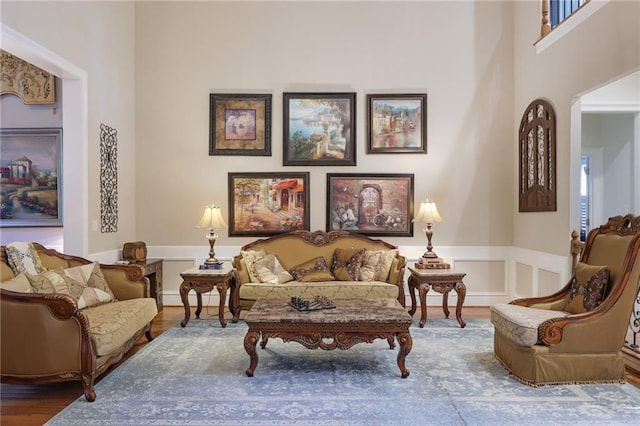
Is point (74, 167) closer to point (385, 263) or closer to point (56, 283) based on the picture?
point (56, 283)

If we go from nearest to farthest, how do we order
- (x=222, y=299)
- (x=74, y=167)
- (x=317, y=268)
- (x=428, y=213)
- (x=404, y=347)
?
(x=404, y=347) → (x=74, y=167) → (x=222, y=299) → (x=317, y=268) → (x=428, y=213)

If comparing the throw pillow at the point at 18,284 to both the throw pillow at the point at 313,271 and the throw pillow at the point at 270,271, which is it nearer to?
the throw pillow at the point at 270,271

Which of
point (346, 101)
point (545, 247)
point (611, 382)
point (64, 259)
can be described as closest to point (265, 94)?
point (346, 101)

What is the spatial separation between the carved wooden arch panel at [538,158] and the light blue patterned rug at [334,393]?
7.35 ft

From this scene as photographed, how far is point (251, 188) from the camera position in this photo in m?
5.86

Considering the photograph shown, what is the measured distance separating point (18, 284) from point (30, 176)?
3239 mm

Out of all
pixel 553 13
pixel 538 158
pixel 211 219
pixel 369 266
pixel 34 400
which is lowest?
pixel 34 400

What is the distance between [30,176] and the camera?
18.5ft

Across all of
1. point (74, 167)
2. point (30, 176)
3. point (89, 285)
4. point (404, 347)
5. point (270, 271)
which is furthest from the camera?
point (30, 176)

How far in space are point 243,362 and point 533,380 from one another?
8.19 feet

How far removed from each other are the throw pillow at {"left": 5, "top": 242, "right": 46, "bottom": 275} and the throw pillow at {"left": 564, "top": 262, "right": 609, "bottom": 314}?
16.2 ft

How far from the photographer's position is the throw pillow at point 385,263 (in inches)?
203

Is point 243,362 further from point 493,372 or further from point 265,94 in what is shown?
point 265,94

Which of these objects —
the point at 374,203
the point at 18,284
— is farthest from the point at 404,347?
the point at 18,284
